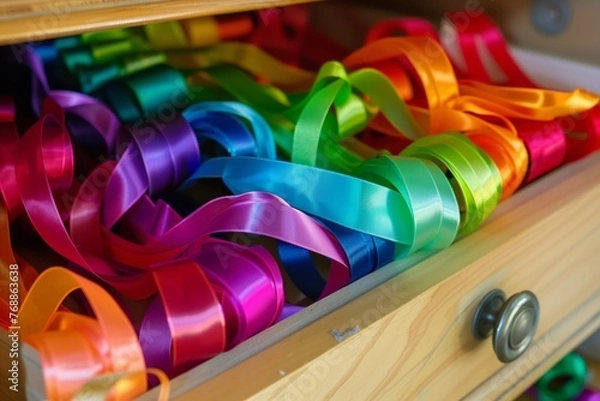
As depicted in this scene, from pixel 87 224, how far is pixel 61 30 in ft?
0.46

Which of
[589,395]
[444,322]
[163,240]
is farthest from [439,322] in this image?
[589,395]

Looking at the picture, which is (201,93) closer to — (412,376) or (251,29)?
(251,29)

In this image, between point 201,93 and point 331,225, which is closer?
point 331,225

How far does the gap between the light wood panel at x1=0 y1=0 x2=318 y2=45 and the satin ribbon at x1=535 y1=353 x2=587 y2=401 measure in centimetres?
45

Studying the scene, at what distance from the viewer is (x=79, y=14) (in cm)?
37

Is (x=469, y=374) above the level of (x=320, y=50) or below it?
below

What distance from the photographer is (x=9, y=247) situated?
0.43 meters

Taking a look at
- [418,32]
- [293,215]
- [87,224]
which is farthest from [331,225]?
[418,32]

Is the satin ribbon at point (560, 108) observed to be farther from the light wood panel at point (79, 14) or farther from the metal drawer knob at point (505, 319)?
the light wood panel at point (79, 14)

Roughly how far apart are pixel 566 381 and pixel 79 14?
0.53 meters

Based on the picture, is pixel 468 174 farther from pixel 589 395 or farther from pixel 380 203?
pixel 589 395

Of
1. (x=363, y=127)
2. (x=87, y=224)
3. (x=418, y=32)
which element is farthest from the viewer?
(x=418, y=32)

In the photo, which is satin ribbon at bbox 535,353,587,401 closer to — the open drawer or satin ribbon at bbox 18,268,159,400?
the open drawer

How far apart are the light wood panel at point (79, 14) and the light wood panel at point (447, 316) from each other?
0.57ft
